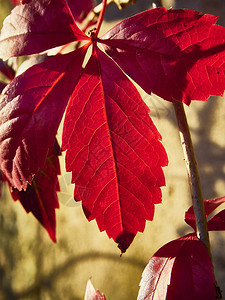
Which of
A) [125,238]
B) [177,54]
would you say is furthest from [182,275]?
[177,54]

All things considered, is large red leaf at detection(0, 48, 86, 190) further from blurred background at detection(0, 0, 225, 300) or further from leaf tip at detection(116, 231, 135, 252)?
blurred background at detection(0, 0, 225, 300)

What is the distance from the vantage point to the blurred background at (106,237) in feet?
1.82

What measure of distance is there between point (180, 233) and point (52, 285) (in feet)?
1.12

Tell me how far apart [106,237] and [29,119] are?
415 millimetres

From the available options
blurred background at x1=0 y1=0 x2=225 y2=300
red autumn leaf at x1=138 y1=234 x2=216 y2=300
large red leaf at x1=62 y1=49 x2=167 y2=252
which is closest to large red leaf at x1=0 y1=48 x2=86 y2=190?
large red leaf at x1=62 y1=49 x2=167 y2=252

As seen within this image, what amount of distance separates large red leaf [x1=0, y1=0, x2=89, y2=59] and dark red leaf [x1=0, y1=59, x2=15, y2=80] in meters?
0.32

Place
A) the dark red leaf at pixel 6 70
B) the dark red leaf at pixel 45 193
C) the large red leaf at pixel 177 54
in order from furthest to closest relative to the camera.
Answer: the dark red leaf at pixel 6 70 → the dark red leaf at pixel 45 193 → the large red leaf at pixel 177 54

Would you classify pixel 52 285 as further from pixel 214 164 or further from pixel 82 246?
pixel 214 164

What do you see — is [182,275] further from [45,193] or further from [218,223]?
[45,193]

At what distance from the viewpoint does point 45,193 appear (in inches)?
21.6

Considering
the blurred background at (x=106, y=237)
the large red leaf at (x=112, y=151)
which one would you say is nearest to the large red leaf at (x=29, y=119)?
the large red leaf at (x=112, y=151)

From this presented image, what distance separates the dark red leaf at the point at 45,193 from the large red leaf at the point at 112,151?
0.53ft

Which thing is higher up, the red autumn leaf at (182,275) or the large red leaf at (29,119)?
the large red leaf at (29,119)

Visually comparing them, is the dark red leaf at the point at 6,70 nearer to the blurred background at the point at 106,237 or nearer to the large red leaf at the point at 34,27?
the blurred background at the point at 106,237
